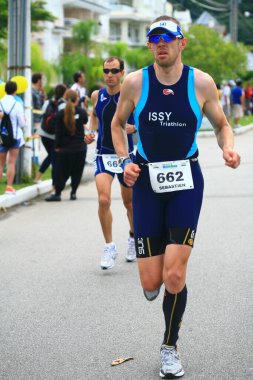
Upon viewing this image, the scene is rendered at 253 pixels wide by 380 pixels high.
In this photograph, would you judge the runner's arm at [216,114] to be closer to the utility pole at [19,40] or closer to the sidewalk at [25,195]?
the sidewalk at [25,195]

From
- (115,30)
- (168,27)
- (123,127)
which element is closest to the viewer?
(168,27)

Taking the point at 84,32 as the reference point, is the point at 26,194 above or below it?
below

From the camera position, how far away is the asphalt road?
5.71m

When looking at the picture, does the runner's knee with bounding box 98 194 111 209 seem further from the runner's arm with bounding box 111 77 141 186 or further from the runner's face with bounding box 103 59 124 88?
the runner's arm with bounding box 111 77 141 186

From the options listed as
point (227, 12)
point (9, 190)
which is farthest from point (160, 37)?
point (227, 12)

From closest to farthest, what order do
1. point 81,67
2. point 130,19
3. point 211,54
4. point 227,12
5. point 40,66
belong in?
point 211,54 < point 227,12 < point 40,66 < point 81,67 < point 130,19

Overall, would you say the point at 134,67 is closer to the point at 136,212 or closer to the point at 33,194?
the point at 33,194

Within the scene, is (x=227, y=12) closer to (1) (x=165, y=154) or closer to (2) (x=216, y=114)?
(2) (x=216, y=114)

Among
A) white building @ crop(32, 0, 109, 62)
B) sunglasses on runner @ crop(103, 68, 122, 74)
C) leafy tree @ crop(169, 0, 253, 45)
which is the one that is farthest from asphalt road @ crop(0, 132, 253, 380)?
white building @ crop(32, 0, 109, 62)

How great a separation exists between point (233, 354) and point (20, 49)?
11.2 meters

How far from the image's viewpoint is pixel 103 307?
7355 mm

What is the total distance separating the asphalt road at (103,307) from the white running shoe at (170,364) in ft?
0.31

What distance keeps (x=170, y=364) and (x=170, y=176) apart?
112 cm

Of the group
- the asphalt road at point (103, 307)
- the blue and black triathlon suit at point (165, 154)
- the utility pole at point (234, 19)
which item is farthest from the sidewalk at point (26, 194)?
the utility pole at point (234, 19)
